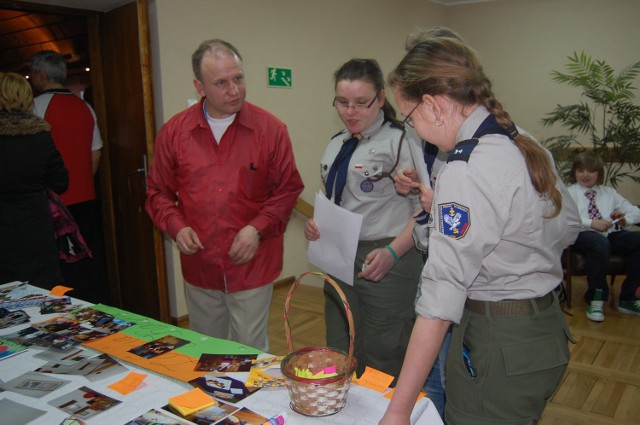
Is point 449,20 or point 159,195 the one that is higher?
point 449,20

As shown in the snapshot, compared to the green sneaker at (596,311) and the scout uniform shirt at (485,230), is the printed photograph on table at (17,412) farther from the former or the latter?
the green sneaker at (596,311)

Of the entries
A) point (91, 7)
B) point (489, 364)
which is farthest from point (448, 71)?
point (91, 7)

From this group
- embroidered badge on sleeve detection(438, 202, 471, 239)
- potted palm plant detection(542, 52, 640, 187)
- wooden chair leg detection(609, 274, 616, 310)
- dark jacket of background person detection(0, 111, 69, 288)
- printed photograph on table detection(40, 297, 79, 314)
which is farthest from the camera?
potted palm plant detection(542, 52, 640, 187)

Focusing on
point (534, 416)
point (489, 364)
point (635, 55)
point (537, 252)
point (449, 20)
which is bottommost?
point (534, 416)

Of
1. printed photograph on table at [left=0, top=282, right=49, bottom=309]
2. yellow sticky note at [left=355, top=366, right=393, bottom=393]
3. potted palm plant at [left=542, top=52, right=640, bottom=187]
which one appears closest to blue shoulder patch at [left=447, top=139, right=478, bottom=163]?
yellow sticky note at [left=355, top=366, right=393, bottom=393]

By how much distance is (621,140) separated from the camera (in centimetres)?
477

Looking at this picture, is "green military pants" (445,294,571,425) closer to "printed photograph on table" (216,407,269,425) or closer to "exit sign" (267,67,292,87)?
"printed photograph on table" (216,407,269,425)

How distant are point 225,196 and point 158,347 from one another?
2.38 feet

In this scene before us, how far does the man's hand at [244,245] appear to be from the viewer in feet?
6.48

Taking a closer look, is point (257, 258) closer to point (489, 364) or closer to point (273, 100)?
point (489, 364)

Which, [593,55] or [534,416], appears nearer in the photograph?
[534,416]

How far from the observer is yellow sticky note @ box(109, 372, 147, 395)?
48.1 inches

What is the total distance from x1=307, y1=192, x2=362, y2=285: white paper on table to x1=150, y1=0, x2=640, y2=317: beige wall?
3.77 ft

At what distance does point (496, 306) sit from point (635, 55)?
5.58m
